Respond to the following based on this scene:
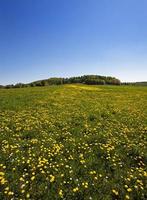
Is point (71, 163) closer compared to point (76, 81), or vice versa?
point (71, 163)

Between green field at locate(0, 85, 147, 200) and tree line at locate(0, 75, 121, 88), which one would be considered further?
tree line at locate(0, 75, 121, 88)

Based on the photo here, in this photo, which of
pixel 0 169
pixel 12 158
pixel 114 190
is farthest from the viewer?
pixel 12 158

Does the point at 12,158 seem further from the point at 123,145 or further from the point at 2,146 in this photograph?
the point at 123,145

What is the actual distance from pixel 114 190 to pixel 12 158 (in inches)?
171

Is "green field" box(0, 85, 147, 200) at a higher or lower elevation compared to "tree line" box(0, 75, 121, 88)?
lower

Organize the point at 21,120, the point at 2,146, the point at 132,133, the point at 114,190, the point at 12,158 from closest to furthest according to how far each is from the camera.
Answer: the point at 114,190 → the point at 12,158 → the point at 2,146 → the point at 132,133 → the point at 21,120

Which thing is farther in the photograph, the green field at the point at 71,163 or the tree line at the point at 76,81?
the tree line at the point at 76,81

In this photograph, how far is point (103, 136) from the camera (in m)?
11.2

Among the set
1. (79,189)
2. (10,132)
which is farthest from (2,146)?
(79,189)

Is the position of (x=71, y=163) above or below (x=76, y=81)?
below

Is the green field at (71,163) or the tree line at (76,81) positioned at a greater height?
the tree line at (76,81)

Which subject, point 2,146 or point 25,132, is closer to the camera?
point 2,146

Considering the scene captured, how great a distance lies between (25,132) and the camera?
1145 centimetres

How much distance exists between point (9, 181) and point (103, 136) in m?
6.18
